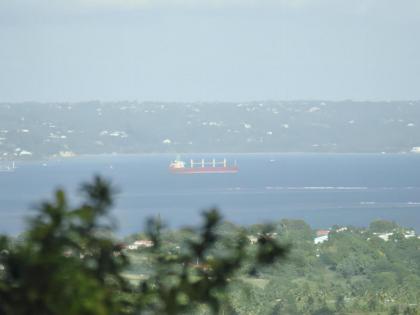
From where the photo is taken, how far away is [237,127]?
125m

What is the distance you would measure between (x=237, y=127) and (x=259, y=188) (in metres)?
39.6

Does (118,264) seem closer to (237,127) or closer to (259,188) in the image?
(259,188)

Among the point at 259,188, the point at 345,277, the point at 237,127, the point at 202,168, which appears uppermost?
the point at 237,127

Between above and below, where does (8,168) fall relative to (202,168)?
above

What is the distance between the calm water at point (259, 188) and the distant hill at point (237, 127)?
1877 mm

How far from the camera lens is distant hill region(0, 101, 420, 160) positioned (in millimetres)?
117312

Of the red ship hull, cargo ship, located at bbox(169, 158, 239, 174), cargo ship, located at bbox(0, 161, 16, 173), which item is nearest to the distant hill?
cargo ship, located at bbox(0, 161, 16, 173)

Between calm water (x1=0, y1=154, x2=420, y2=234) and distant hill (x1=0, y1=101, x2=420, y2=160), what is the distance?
1877 mm

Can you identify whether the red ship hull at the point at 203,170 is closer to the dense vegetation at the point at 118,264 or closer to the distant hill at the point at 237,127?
the distant hill at the point at 237,127

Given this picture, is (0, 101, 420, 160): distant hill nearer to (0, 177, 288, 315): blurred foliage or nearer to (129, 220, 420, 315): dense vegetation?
(129, 220, 420, 315): dense vegetation

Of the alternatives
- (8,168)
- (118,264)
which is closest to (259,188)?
(8,168)

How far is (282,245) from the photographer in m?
3.32

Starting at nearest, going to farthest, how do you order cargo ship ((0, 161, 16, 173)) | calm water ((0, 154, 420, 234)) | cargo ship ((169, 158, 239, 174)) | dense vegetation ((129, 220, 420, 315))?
A: dense vegetation ((129, 220, 420, 315)) → calm water ((0, 154, 420, 234)) → cargo ship ((0, 161, 16, 173)) → cargo ship ((169, 158, 239, 174))

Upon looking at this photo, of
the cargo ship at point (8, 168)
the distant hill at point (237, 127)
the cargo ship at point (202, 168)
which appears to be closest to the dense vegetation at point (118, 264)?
the cargo ship at point (8, 168)
